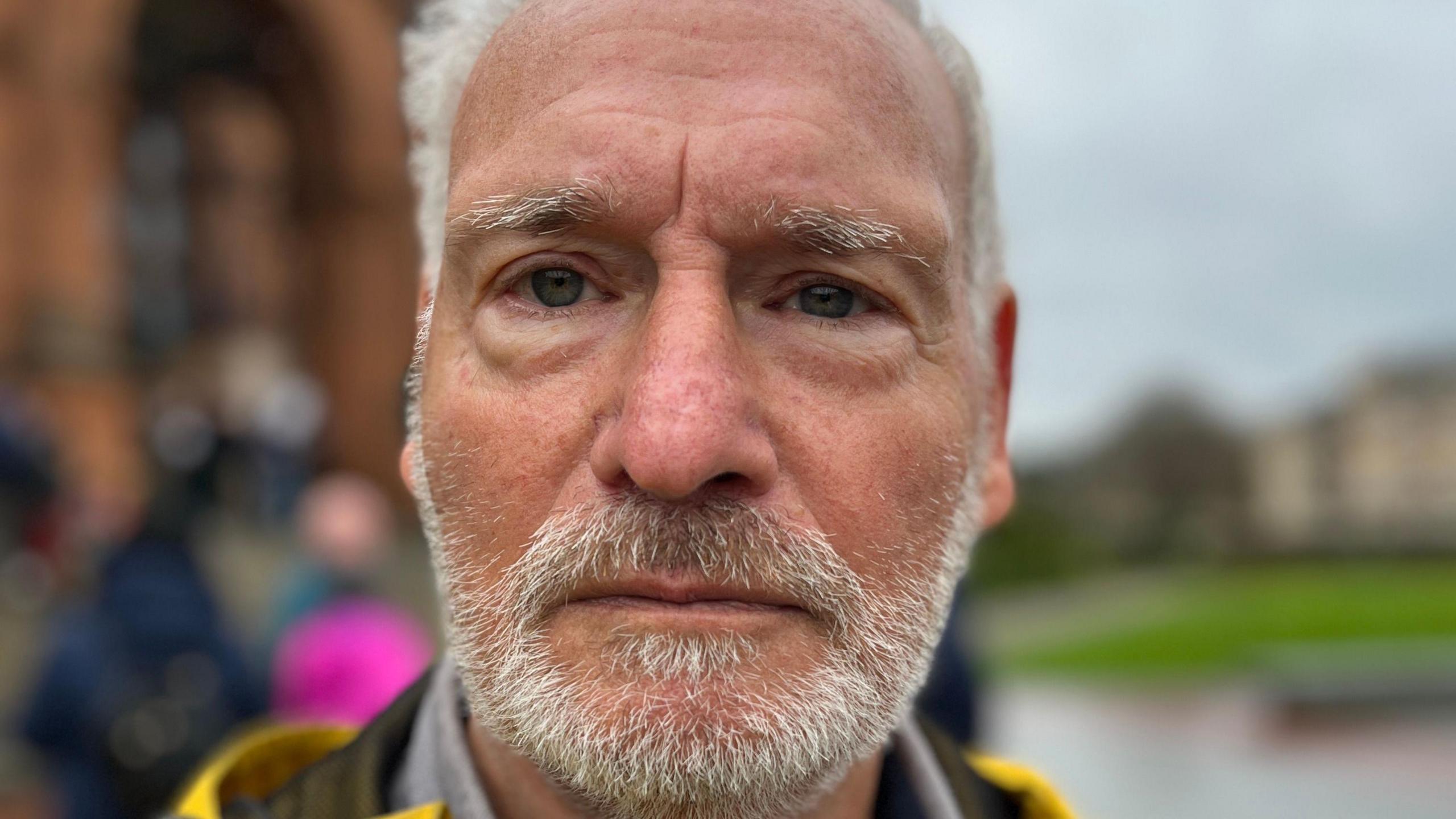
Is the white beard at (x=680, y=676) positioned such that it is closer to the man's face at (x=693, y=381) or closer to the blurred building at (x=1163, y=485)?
the man's face at (x=693, y=381)

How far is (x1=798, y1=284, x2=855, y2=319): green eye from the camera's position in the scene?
1.77 meters

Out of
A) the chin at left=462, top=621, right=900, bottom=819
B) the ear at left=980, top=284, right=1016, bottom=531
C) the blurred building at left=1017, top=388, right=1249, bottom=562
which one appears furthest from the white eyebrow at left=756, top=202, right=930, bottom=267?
the blurred building at left=1017, top=388, right=1249, bottom=562

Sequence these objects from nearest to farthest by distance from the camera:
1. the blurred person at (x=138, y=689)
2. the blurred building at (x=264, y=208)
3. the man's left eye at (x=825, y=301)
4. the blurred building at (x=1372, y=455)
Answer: the man's left eye at (x=825, y=301) → the blurred person at (x=138, y=689) → the blurred building at (x=264, y=208) → the blurred building at (x=1372, y=455)

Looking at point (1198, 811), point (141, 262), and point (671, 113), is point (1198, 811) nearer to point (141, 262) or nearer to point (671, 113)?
point (671, 113)

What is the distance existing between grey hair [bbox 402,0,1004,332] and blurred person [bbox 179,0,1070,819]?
0.03m

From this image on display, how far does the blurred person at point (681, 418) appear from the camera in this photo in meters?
1.59

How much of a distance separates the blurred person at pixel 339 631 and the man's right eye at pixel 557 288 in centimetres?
250

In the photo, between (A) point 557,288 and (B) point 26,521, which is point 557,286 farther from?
(B) point 26,521

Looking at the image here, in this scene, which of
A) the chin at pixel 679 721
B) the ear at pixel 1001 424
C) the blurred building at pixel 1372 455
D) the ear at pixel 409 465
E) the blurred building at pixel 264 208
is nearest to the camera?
the chin at pixel 679 721

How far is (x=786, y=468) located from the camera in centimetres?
165

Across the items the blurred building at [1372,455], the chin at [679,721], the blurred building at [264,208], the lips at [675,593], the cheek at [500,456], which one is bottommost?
the chin at [679,721]

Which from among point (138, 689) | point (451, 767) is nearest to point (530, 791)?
point (451, 767)

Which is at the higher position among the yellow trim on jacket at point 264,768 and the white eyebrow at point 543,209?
the white eyebrow at point 543,209

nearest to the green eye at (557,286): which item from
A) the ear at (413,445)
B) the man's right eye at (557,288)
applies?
the man's right eye at (557,288)
